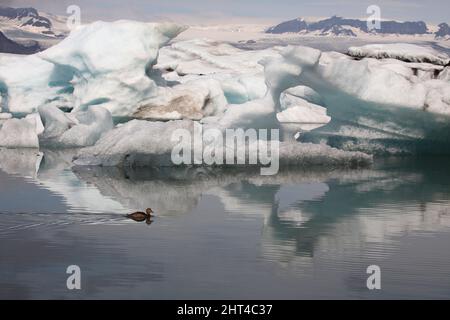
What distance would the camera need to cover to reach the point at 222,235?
8.41 meters

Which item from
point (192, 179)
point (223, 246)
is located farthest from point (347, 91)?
point (223, 246)

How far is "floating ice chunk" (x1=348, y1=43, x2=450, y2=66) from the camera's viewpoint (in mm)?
22203

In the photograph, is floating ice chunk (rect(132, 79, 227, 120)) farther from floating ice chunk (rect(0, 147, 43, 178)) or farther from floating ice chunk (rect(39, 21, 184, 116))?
floating ice chunk (rect(0, 147, 43, 178))

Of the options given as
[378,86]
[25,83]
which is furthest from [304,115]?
[378,86]

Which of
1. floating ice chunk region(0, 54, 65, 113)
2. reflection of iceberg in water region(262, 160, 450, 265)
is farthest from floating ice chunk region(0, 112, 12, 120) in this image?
reflection of iceberg in water region(262, 160, 450, 265)

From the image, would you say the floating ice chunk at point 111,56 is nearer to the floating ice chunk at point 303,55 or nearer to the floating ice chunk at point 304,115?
the floating ice chunk at point 304,115

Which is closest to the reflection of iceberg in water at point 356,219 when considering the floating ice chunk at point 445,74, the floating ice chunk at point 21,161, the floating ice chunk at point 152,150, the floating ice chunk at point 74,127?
the floating ice chunk at point 152,150

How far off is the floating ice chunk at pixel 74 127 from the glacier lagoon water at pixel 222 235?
4398 millimetres

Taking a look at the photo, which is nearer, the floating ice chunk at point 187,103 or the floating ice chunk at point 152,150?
the floating ice chunk at point 152,150

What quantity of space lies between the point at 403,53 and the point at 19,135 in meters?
9.80

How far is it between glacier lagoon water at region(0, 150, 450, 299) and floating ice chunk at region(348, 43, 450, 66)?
8903mm

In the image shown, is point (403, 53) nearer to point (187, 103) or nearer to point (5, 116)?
point (187, 103)

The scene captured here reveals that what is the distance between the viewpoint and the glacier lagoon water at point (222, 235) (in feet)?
20.8
